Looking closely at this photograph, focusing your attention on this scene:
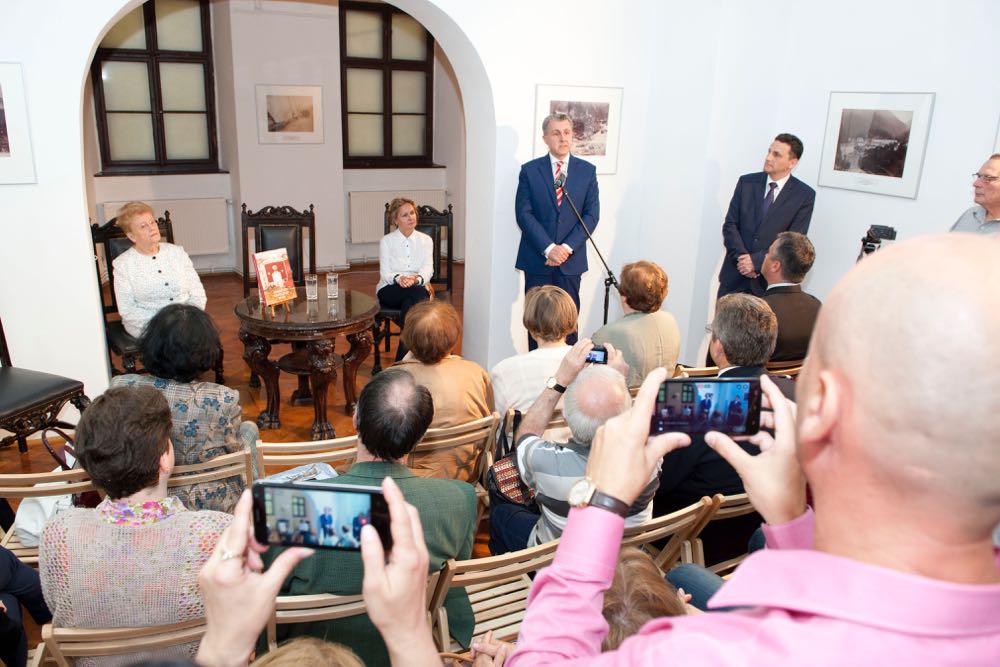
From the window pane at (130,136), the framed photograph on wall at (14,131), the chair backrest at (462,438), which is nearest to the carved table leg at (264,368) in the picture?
the framed photograph on wall at (14,131)

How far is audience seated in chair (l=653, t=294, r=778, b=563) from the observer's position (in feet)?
8.49

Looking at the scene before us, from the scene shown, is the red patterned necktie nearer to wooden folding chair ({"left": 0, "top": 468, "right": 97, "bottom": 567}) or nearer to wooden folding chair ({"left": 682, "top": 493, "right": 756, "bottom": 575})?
wooden folding chair ({"left": 682, "top": 493, "right": 756, "bottom": 575})

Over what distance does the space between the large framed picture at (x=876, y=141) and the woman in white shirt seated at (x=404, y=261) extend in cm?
294

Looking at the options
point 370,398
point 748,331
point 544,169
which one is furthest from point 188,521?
→ point 544,169

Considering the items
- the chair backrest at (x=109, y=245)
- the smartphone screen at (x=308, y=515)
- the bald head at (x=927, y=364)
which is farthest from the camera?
the chair backrest at (x=109, y=245)

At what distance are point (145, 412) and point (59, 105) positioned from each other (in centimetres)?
281

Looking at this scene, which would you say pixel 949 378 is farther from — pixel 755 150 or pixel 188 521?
pixel 755 150

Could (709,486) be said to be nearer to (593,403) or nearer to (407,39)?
(593,403)

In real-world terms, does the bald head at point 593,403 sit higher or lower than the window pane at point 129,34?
lower

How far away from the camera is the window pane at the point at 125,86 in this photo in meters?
7.72

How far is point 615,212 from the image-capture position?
5629 millimetres

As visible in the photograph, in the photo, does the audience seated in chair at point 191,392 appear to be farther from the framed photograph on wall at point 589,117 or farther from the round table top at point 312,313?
the framed photograph on wall at point 589,117

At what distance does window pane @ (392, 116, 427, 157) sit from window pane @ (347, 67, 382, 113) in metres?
0.31

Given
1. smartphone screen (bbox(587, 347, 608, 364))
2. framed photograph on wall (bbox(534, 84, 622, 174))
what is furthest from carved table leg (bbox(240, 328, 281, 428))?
smartphone screen (bbox(587, 347, 608, 364))
